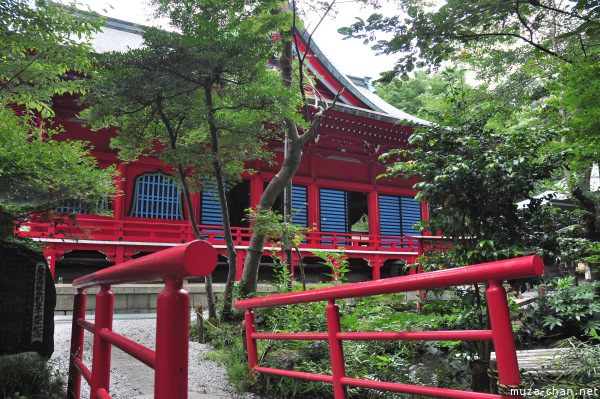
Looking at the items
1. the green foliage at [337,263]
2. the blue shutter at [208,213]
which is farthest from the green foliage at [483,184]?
the blue shutter at [208,213]

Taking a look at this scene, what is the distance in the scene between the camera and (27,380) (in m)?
2.95

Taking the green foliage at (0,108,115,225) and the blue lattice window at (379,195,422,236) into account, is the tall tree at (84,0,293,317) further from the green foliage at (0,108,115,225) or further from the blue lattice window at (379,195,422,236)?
the blue lattice window at (379,195,422,236)

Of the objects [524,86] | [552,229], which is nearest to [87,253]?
[552,229]

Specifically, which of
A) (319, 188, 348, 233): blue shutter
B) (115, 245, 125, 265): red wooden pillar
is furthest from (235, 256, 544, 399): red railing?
(319, 188, 348, 233): blue shutter

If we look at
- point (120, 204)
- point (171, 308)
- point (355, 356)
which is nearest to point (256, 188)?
point (120, 204)

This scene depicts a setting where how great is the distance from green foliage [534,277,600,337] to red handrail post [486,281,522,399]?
5.47 meters

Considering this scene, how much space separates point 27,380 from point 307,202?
9889 millimetres

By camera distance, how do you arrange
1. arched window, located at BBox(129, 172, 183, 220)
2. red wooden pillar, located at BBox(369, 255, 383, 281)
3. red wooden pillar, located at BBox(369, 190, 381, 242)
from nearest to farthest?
arched window, located at BBox(129, 172, 183, 220) < red wooden pillar, located at BBox(369, 255, 383, 281) < red wooden pillar, located at BBox(369, 190, 381, 242)

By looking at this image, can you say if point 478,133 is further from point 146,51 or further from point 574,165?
point 146,51

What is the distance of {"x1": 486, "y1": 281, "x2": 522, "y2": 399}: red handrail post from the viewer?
4.52 feet

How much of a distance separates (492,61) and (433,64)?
8.61 m

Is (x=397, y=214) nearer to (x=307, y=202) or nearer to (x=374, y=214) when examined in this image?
(x=374, y=214)

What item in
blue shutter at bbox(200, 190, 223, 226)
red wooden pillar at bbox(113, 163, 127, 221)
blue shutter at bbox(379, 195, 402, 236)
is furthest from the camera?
blue shutter at bbox(379, 195, 402, 236)

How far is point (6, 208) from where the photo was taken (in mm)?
3600
